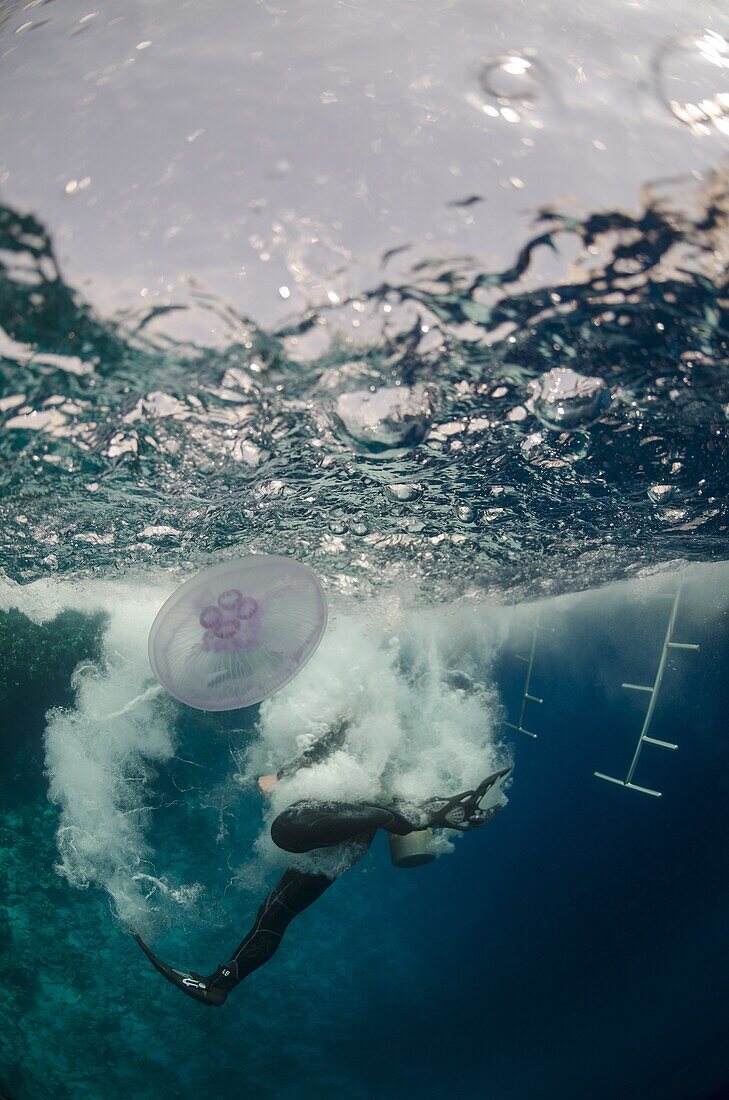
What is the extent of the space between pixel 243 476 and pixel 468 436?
2.15m

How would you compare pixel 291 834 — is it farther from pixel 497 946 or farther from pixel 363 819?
pixel 497 946

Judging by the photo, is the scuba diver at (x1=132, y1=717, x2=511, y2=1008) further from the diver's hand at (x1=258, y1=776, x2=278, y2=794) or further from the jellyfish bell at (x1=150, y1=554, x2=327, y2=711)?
the jellyfish bell at (x1=150, y1=554, x2=327, y2=711)

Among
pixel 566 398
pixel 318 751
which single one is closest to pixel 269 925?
pixel 318 751

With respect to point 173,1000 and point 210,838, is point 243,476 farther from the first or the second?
point 173,1000

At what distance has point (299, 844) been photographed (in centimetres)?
691

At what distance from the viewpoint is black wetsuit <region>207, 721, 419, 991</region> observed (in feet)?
22.4

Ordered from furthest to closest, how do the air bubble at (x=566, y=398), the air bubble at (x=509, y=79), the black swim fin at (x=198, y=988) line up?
the black swim fin at (x=198, y=988) → the air bubble at (x=566, y=398) → the air bubble at (x=509, y=79)

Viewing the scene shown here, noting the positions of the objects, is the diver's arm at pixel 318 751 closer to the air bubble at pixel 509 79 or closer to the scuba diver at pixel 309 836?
the scuba diver at pixel 309 836

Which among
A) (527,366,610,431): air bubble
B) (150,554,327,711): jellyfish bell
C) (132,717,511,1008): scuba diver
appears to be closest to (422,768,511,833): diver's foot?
(132,717,511,1008): scuba diver

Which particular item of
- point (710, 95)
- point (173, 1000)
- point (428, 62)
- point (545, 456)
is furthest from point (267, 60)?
point (173, 1000)

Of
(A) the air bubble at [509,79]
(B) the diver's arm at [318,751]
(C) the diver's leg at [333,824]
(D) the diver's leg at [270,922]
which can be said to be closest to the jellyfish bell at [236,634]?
(C) the diver's leg at [333,824]

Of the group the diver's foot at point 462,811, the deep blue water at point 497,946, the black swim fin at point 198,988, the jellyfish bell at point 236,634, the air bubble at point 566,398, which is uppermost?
the air bubble at point 566,398

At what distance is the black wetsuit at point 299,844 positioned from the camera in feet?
22.4

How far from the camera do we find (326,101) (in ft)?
10.4
